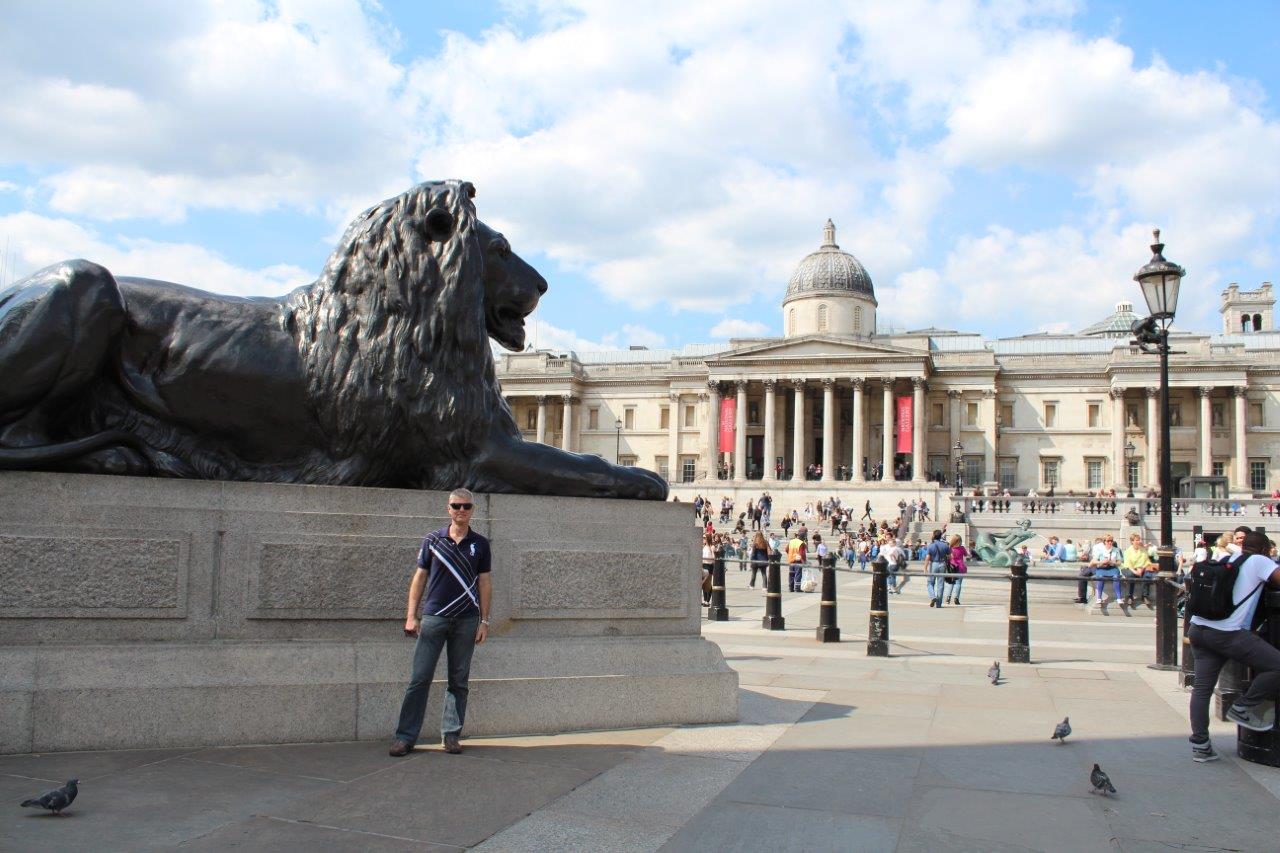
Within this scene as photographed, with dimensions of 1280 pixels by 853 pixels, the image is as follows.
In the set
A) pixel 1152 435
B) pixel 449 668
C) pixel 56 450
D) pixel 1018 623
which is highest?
pixel 1152 435

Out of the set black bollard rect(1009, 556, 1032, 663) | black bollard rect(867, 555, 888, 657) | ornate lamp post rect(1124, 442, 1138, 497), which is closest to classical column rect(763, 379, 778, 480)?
ornate lamp post rect(1124, 442, 1138, 497)

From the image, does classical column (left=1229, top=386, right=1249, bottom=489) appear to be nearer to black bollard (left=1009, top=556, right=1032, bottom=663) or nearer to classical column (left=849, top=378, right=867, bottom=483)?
classical column (left=849, top=378, right=867, bottom=483)

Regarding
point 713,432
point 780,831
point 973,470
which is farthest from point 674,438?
point 780,831

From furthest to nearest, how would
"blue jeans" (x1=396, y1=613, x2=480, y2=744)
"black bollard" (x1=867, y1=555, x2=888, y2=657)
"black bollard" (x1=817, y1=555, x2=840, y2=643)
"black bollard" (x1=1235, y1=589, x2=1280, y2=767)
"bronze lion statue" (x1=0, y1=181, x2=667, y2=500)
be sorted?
"black bollard" (x1=817, y1=555, x2=840, y2=643), "black bollard" (x1=867, y1=555, x2=888, y2=657), "black bollard" (x1=1235, y1=589, x2=1280, y2=767), "bronze lion statue" (x1=0, y1=181, x2=667, y2=500), "blue jeans" (x1=396, y1=613, x2=480, y2=744)

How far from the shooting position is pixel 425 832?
12.1 feet

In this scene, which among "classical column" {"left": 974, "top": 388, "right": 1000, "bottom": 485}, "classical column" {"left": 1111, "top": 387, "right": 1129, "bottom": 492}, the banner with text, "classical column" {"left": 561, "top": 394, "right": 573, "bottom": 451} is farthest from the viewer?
"classical column" {"left": 561, "top": 394, "right": 573, "bottom": 451}

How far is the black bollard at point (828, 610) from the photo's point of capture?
12.5 metres

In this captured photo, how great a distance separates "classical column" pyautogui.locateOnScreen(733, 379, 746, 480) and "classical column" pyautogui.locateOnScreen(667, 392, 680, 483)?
7.18 metres

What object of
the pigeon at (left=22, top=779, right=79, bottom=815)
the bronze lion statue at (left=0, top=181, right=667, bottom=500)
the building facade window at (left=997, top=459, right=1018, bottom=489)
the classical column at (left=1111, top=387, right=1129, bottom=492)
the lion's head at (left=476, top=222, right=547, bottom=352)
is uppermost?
the classical column at (left=1111, top=387, right=1129, bottom=492)

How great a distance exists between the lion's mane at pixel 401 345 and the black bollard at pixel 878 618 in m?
6.92

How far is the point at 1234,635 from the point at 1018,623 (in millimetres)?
4835

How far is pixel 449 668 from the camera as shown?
4.84m

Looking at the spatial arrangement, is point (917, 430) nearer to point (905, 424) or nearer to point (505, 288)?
point (905, 424)

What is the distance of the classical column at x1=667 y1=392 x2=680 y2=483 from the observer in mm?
75875
